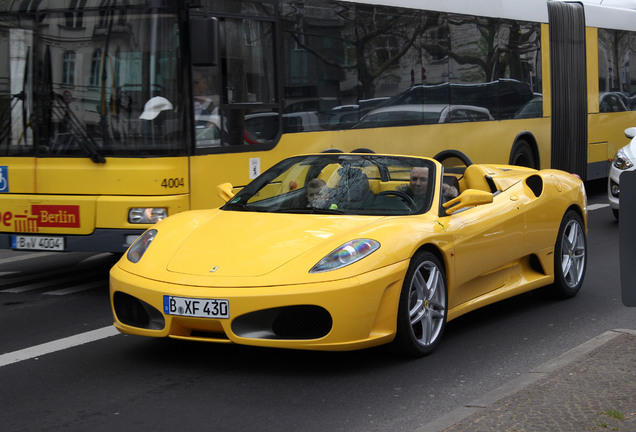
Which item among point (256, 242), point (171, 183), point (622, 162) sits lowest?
point (256, 242)

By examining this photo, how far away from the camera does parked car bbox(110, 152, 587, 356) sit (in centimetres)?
586

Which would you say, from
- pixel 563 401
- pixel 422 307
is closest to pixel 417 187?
pixel 422 307

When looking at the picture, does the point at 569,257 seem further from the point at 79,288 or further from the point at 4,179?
the point at 4,179

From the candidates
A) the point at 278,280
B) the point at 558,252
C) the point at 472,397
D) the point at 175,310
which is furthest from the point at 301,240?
the point at 558,252

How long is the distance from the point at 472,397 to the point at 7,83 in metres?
5.73

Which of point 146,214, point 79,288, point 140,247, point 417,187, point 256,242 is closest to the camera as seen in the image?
→ point 256,242

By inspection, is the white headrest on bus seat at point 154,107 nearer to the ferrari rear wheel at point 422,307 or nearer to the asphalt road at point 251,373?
the asphalt road at point 251,373

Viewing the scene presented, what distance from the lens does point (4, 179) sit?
946 centimetres

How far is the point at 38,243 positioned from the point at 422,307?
411 cm

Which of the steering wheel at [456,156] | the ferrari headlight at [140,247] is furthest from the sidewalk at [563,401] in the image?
the steering wheel at [456,156]

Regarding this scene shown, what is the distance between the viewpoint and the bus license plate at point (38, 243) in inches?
358

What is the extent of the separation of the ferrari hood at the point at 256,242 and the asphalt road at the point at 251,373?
603 millimetres

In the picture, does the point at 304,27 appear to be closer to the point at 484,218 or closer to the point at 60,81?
the point at 60,81

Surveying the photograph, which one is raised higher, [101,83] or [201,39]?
[201,39]
